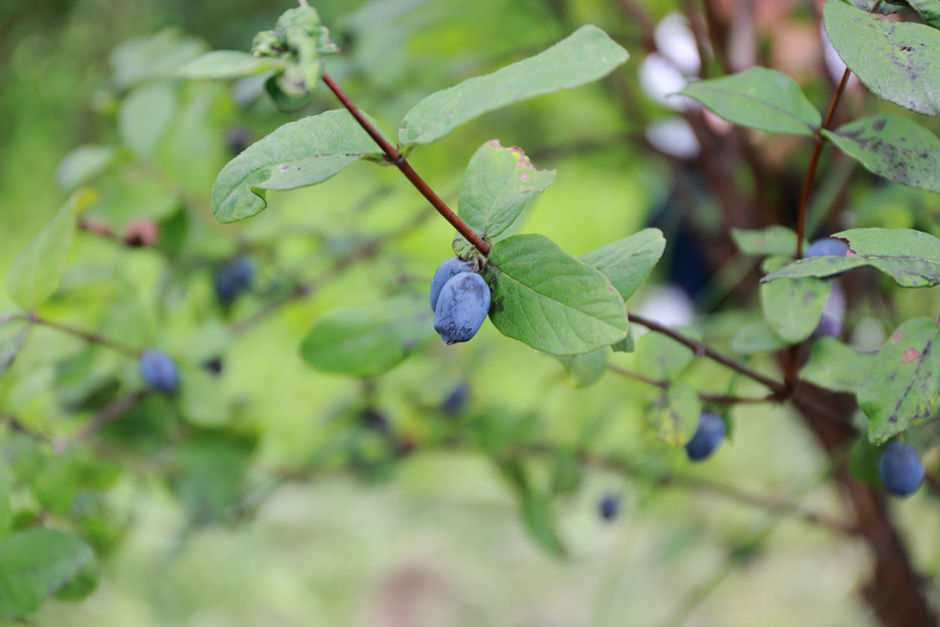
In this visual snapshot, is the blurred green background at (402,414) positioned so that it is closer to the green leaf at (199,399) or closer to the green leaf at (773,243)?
the green leaf at (199,399)

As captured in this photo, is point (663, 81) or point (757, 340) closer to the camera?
point (757, 340)

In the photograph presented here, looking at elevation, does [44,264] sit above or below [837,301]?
above

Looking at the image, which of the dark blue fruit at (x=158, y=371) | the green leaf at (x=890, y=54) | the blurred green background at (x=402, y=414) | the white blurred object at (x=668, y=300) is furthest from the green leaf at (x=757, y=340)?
the white blurred object at (x=668, y=300)

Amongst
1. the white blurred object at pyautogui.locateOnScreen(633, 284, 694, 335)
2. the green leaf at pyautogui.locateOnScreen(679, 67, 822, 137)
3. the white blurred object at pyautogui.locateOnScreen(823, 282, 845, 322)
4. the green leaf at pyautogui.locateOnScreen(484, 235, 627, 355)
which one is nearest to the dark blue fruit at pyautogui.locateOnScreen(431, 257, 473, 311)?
the green leaf at pyautogui.locateOnScreen(484, 235, 627, 355)

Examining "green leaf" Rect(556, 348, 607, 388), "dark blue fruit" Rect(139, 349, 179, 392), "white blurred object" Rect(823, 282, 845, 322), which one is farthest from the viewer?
"white blurred object" Rect(823, 282, 845, 322)

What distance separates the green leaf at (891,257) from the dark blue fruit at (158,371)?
1.21 ft

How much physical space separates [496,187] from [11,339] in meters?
0.26

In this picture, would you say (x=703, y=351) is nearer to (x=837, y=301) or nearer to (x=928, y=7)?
(x=928, y=7)

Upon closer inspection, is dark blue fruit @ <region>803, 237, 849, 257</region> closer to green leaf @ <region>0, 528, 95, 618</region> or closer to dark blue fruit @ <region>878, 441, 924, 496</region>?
dark blue fruit @ <region>878, 441, 924, 496</region>

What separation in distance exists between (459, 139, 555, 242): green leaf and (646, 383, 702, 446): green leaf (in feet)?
0.41

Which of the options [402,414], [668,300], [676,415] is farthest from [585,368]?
[668,300]

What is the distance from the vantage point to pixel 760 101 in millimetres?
290

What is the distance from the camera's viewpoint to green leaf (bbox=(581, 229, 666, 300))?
252 millimetres

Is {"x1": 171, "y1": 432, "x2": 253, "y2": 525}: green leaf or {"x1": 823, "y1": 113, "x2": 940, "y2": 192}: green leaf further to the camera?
{"x1": 171, "y1": 432, "x2": 253, "y2": 525}: green leaf
